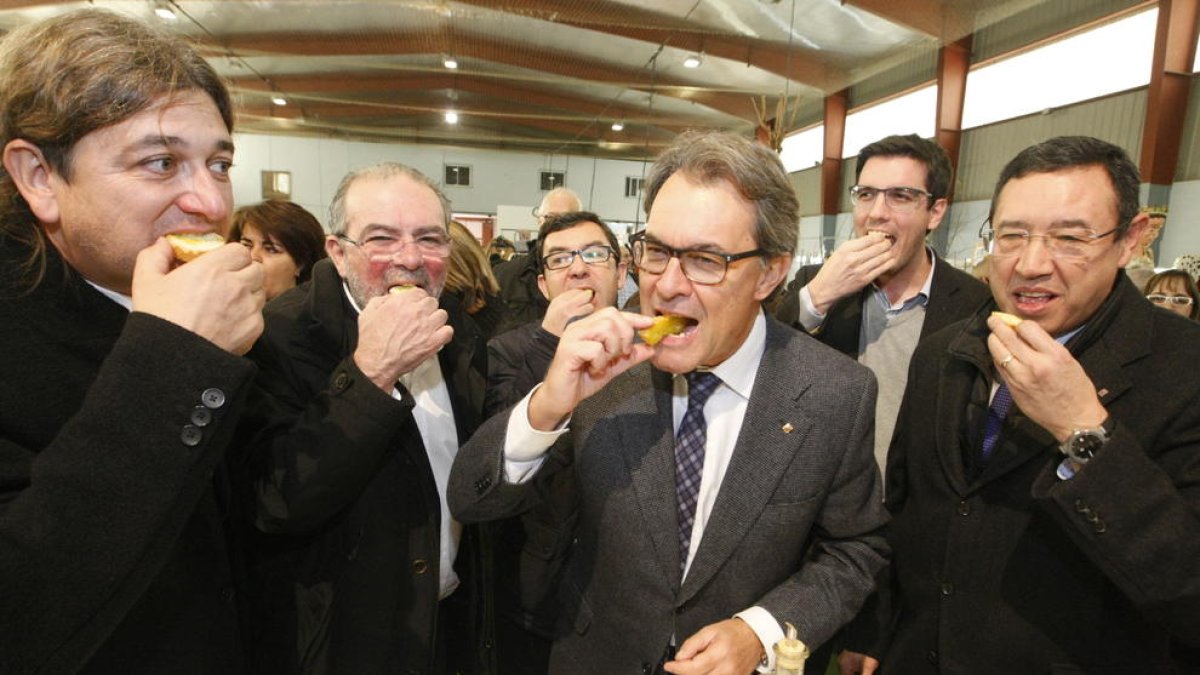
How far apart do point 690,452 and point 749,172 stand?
726mm

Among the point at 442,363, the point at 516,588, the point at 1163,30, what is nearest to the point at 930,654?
the point at 516,588

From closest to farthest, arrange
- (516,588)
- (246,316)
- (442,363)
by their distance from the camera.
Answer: (246,316) < (516,588) < (442,363)

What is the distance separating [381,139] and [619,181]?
Answer: 683 centimetres

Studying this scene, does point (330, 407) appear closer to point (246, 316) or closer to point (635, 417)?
point (246, 316)

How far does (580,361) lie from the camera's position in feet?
4.49

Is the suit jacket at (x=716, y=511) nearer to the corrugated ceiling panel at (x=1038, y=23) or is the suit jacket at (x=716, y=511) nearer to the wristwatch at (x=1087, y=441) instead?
the wristwatch at (x=1087, y=441)

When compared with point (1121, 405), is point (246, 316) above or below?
above

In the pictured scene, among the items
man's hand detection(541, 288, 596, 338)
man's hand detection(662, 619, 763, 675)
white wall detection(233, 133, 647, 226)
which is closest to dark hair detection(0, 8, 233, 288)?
man's hand detection(662, 619, 763, 675)

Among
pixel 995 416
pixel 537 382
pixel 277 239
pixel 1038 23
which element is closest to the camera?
pixel 995 416

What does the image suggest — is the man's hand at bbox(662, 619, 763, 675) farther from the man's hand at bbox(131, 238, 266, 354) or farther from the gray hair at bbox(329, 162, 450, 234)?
the gray hair at bbox(329, 162, 450, 234)

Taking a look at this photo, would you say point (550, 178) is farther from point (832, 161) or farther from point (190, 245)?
point (190, 245)

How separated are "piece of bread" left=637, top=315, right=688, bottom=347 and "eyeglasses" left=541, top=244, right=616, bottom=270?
1421 mm

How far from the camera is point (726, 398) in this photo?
1644mm

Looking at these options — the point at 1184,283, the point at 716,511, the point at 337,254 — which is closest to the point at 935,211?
the point at 716,511
